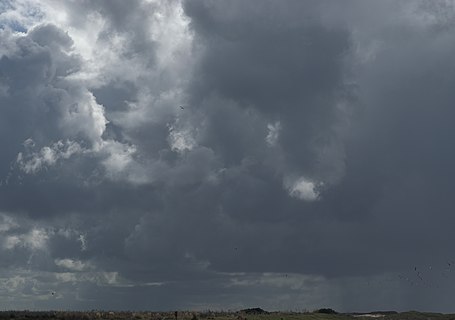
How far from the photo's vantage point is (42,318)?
200 metres

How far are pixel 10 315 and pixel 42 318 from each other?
33.8 feet

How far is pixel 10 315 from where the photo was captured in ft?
655
